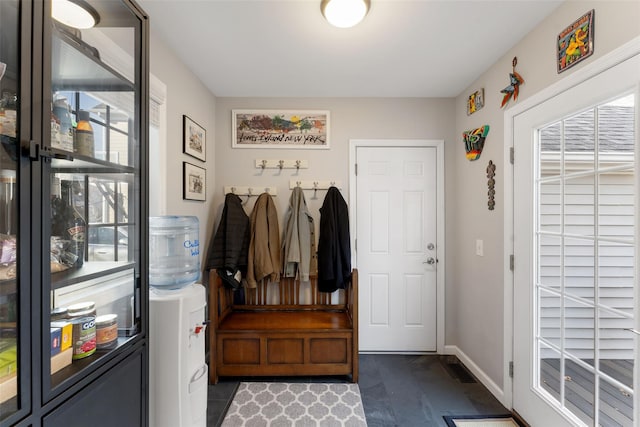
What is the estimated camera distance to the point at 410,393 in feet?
6.68

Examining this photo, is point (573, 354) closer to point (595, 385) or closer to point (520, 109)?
point (595, 385)

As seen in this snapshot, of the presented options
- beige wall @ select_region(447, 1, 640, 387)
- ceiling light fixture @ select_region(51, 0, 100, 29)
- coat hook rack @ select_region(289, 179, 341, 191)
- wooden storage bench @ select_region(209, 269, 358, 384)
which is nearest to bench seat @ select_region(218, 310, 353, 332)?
wooden storage bench @ select_region(209, 269, 358, 384)

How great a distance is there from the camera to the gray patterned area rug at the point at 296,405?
5.77ft

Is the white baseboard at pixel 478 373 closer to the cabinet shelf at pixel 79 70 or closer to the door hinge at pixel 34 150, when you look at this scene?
the door hinge at pixel 34 150

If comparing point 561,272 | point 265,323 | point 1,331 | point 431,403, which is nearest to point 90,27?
point 1,331

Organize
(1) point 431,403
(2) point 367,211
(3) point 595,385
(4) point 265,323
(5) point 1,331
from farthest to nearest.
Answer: (2) point 367,211
(4) point 265,323
(1) point 431,403
(3) point 595,385
(5) point 1,331

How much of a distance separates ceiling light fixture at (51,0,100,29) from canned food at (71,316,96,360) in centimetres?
96

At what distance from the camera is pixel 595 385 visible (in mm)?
1299

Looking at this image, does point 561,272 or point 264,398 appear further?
point 264,398

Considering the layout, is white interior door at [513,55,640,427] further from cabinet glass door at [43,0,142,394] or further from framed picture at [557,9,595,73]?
cabinet glass door at [43,0,142,394]

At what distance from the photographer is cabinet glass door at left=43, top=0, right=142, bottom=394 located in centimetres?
83

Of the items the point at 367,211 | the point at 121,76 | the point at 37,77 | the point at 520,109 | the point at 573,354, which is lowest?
the point at 573,354

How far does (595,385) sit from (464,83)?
7.12 ft

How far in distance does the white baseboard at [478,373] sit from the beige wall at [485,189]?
0.04m
